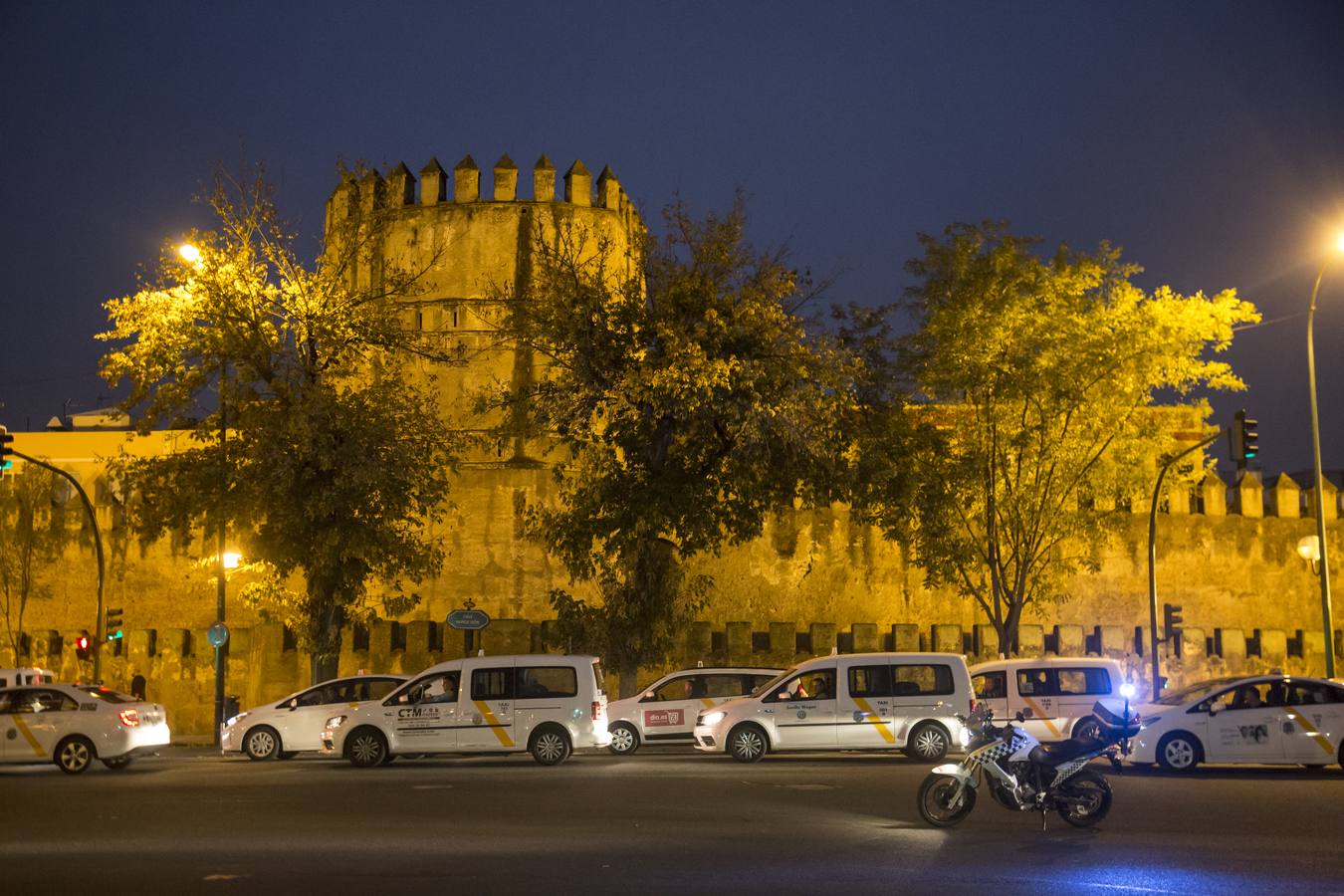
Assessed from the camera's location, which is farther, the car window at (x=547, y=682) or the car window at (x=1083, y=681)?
the car window at (x=1083, y=681)

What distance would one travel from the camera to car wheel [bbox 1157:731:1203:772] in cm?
1745

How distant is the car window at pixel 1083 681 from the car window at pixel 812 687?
3.71 meters

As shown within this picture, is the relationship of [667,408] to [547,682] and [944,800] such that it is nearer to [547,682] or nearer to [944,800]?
[547,682]

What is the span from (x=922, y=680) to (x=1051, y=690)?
7.70 feet

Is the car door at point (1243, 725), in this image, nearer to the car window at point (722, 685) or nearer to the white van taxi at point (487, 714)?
the car window at point (722, 685)

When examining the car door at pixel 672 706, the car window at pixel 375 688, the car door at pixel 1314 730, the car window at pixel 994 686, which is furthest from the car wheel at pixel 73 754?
the car door at pixel 1314 730

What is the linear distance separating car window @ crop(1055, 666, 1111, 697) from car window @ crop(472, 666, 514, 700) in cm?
818

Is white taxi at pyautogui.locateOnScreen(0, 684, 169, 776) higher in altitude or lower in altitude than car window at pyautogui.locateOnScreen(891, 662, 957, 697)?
lower

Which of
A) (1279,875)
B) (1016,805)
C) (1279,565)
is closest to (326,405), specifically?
(1016,805)

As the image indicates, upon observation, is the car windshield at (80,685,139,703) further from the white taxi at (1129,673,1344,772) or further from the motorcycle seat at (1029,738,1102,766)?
the white taxi at (1129,673,1344,772)

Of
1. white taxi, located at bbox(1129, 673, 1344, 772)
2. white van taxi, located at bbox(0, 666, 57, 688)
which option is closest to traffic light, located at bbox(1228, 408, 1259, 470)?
white taxi, located at bbox(1129, 673, 1344, 772)

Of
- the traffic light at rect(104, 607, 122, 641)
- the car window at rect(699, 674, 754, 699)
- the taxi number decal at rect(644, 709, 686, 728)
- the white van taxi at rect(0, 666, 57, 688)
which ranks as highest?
the traffic light at rect(104, 607, 122, 641)

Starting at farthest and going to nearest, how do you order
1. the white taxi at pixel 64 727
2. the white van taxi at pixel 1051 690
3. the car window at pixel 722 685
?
the car window at pixel 722 685, the white van taxi at pixel 1051 690, the white taxi at pixel 64 727

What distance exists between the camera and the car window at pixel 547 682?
19656 mm
